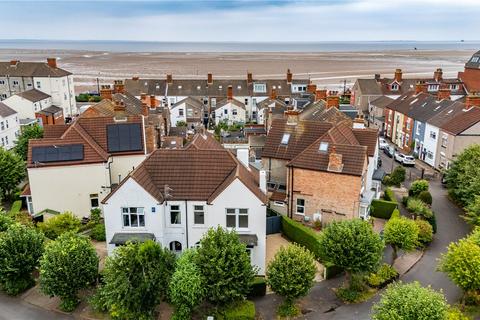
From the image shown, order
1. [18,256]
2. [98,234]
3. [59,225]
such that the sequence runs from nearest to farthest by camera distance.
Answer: [18,256]
[59,225]
[98,234]

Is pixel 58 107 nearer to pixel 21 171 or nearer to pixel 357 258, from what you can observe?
pixel 21 171

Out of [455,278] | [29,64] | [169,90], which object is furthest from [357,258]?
[29,64]

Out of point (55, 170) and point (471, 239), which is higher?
point (55, 170)

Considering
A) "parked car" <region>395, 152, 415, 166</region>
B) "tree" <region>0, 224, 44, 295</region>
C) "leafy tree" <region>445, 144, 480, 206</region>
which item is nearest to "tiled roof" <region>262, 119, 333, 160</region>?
"leafy tree" <region>445, 144, 480, 206</region>

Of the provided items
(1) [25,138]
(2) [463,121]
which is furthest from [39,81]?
(2) [463,121]

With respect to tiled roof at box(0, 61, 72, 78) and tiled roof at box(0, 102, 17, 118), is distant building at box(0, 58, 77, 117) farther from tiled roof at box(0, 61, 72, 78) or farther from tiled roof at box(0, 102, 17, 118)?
tiled roof at box(0, 102, 17, 118)

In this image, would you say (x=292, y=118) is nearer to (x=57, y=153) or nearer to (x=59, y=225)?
(x=57, y=153)
